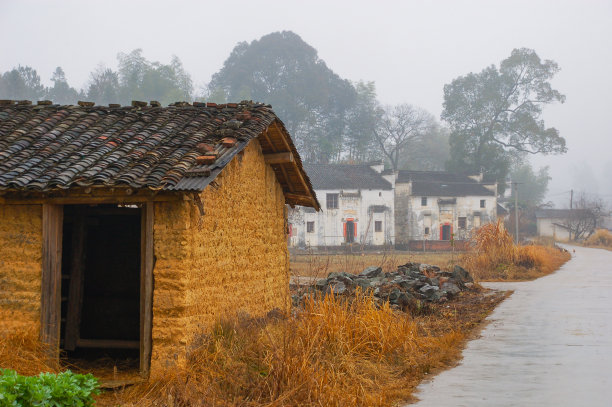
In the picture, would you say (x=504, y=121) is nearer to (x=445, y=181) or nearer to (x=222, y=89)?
(x=445, y=181)

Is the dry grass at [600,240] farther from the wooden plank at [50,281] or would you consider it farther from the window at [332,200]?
the wooden plank at [50,281]

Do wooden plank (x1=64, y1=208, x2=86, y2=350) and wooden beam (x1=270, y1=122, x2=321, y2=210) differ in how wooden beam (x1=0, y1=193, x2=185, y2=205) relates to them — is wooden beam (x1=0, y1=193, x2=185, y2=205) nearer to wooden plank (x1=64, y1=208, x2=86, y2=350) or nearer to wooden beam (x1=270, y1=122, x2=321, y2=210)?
wooden plank (x1=64, y1=208, x2=86, y2=350)

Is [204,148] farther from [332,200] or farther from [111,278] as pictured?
[332,200]

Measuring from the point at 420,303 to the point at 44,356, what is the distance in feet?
33.6

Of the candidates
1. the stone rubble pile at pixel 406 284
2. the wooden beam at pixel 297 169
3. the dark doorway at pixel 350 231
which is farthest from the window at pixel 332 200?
the wooden beam at pixel 297 169

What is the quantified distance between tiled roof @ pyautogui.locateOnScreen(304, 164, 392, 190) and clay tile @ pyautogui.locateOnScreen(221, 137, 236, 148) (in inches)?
1729

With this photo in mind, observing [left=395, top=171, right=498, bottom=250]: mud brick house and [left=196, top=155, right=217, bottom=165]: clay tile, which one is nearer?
[left=196, top=155, right=217, bottom=165]: clay tile

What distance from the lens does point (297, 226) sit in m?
53.5

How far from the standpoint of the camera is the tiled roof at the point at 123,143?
28.8ft

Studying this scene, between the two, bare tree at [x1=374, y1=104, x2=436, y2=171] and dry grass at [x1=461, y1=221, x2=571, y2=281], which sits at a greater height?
bare tree at [x1=374, y1=104, x2=436, y2=171]

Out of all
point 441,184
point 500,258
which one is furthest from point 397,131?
point 500,258

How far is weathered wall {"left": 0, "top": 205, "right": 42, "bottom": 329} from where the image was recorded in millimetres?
9359

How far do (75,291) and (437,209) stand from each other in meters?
49.9

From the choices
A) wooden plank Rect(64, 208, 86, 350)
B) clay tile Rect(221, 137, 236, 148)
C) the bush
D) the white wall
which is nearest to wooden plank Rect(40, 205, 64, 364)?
wooden plank Rect(64, 208, 86, 350)
